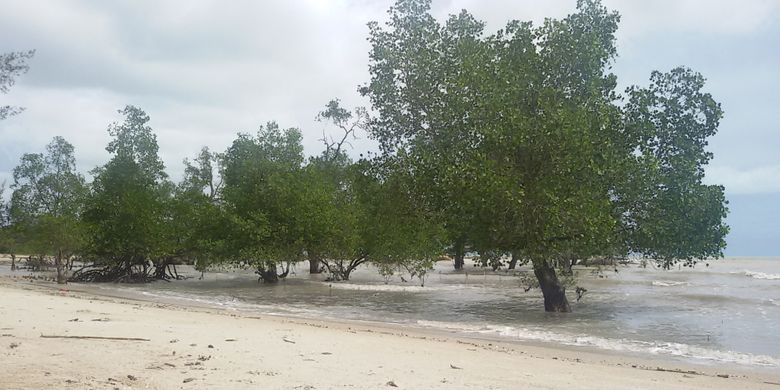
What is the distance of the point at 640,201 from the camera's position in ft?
63.7

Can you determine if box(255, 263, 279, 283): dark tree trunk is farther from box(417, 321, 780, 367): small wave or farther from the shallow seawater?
box(417, 321, 780, 367): small wave

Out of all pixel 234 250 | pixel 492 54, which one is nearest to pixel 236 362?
pixel 492 54

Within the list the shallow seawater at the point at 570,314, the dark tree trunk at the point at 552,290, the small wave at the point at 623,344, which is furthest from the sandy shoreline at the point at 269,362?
the dark tree trunk at the point at 552,290

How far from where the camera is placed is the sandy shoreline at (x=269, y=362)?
655 cm

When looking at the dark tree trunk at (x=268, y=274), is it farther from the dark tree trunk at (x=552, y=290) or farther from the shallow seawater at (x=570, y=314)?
the dark tree trunk at (x=552, y=290)

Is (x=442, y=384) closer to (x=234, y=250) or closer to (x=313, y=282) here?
(x=234, y=250)

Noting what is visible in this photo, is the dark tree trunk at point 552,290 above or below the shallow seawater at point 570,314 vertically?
above

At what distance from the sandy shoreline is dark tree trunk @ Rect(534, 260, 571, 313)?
802 centimetres

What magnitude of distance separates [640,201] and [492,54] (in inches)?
Answer: 271

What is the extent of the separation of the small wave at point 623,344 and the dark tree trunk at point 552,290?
12.5 ft

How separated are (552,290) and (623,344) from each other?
631 centimetres

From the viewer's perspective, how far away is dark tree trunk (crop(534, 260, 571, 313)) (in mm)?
20641

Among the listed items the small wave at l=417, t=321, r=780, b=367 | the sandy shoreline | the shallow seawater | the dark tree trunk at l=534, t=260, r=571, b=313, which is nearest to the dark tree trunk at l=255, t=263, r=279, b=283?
the shallow seawater

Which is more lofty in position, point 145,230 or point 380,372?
point 145,230
